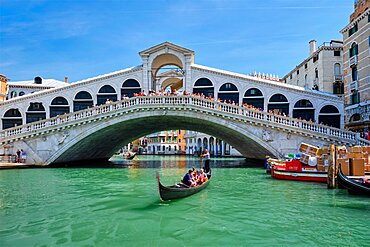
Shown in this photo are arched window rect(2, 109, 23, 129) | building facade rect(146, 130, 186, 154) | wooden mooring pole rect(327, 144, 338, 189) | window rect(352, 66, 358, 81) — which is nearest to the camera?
wooden mooring pole rect(327, 144, 338, 189)

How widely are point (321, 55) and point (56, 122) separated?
57.7 feet

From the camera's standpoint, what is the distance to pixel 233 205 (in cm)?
732

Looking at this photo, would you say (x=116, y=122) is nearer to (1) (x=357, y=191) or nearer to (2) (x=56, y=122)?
(2) (x=56, y=122)

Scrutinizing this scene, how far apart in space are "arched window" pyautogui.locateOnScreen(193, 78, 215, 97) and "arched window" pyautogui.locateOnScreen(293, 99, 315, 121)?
202 inches

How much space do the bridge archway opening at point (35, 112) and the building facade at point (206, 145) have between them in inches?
837

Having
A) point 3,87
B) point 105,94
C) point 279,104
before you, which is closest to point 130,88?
point 105,94

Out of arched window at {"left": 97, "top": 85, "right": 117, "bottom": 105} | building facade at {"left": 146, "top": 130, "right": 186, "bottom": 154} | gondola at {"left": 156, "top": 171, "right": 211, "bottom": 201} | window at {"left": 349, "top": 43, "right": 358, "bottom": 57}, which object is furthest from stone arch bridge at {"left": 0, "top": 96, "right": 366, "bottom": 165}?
building facade at {"left": 146, "top": 130, "right": 186, "bottom": 154}

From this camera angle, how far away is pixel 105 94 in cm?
2005

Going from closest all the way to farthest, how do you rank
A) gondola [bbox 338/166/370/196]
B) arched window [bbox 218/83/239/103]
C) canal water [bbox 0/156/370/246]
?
canal water [bbox 0/156/370/246], gondola [bbox 338/166/370/196], arched window [bbox 218/83/239/103]

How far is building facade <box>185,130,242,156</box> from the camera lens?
38078 mm

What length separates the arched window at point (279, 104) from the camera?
18734 mm

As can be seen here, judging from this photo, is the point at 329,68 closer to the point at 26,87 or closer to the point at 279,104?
the point at 279,104

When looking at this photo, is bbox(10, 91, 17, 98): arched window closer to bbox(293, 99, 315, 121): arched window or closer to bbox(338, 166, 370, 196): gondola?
bbox(293, 99, 315, 121): arched window

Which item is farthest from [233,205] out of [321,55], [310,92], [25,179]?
[321,55]
